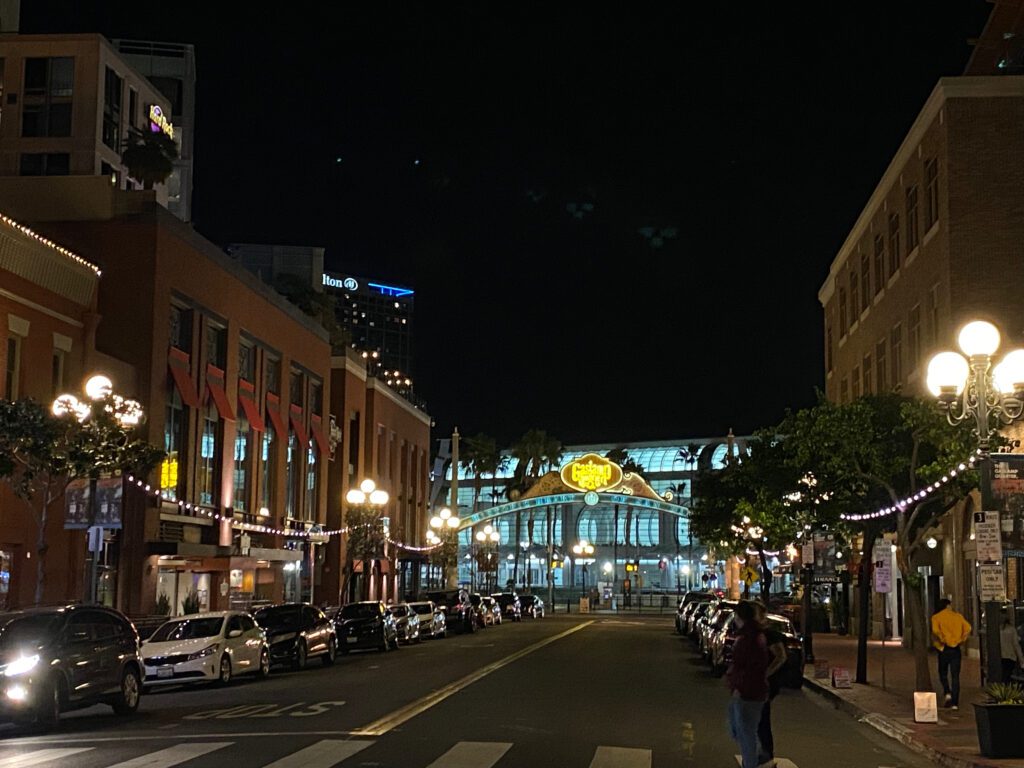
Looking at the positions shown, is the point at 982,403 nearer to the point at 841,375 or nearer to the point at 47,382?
the point at 47,382

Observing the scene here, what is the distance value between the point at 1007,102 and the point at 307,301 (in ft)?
159

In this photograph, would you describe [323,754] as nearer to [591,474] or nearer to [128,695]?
[128,695]

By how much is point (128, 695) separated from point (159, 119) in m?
64.3

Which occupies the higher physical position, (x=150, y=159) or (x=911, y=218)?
(x=150, y=159)

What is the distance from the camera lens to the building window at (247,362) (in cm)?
4800

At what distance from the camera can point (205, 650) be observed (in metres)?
25.6

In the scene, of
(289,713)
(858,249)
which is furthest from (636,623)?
(289,713)

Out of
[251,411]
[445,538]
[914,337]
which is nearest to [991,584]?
[914,337]

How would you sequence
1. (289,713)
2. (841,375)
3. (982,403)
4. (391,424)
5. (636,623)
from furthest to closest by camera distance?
1. (391,424)
2. (636,623)
3. (841,375)
4. (289,713)
5. (982,403)

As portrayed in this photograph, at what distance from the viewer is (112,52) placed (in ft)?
229

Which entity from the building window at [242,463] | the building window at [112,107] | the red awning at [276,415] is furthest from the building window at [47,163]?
the building window at [242,463]

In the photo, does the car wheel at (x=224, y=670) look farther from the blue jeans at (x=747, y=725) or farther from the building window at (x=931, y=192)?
the building window at (x=931, y=192)

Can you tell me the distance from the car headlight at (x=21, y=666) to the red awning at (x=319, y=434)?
130 feet

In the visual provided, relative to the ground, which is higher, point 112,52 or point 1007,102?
point 112,52
